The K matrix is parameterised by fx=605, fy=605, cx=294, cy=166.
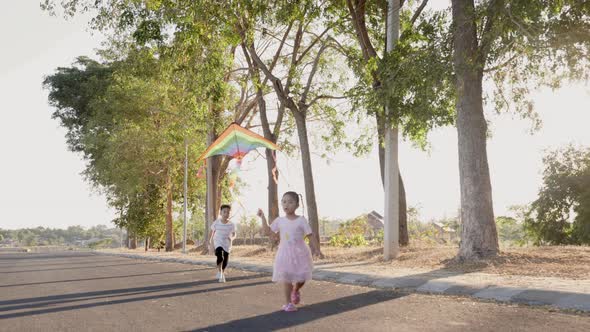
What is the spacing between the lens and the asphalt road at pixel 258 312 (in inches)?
270

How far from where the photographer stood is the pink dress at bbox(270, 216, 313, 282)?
8.18 meters

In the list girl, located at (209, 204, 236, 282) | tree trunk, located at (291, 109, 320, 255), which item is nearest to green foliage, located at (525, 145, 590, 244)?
tree trunk, located at (291, 109, 320, 255)

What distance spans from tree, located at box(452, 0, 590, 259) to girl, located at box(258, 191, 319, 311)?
7.13 m

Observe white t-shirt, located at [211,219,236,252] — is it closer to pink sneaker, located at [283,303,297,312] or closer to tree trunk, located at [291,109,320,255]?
pink sneaker, located at [283,303,297,312]

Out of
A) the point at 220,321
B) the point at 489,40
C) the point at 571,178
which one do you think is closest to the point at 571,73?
the point at 489,40

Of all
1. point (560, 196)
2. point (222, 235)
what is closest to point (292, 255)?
point (222, 235)

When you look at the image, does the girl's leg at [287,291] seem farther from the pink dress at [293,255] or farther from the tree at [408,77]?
the tree at [408,77]

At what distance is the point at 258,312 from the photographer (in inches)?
319

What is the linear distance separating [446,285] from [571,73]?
6.34 metres

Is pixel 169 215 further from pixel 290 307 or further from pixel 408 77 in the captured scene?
pixel 290 307

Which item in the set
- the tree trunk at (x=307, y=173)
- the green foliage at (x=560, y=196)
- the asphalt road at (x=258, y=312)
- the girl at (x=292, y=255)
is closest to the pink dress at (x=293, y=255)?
the girl at (x=292, y=255)

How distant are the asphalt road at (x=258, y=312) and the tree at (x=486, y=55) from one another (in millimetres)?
4533

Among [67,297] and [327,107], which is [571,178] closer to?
[327,107]

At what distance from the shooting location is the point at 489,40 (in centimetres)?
1362
